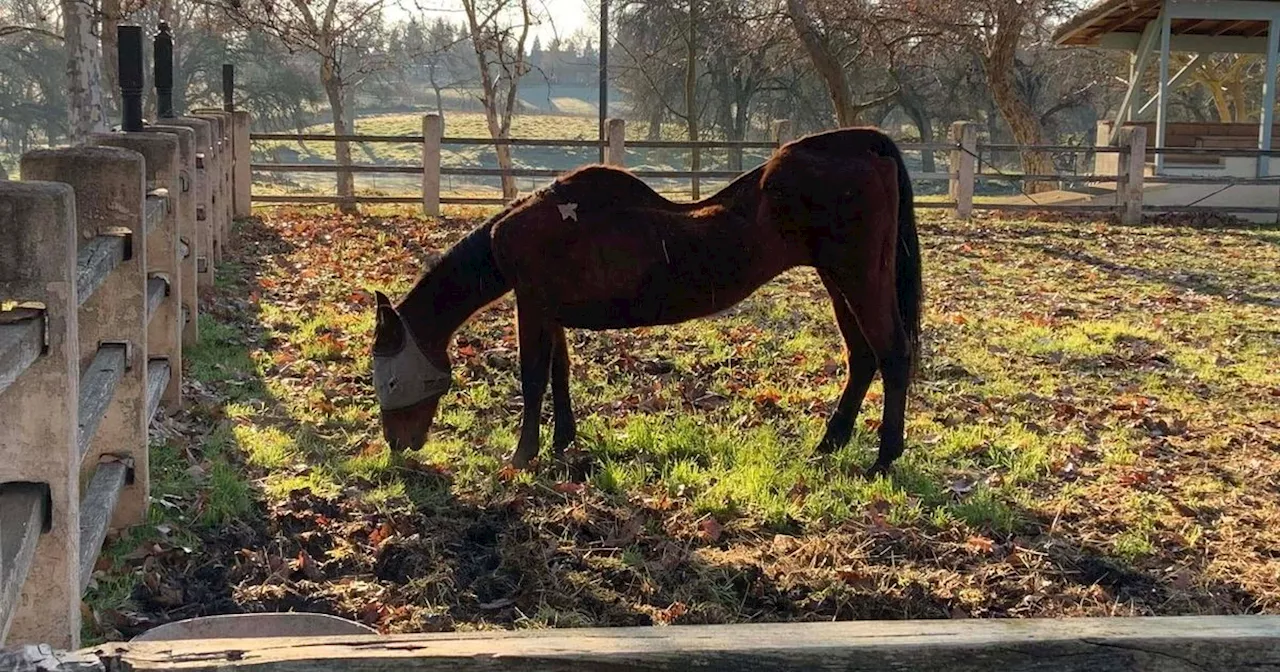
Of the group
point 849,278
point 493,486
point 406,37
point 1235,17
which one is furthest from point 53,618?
point 406,37

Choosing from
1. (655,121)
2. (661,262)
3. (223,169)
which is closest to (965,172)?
(223,169)

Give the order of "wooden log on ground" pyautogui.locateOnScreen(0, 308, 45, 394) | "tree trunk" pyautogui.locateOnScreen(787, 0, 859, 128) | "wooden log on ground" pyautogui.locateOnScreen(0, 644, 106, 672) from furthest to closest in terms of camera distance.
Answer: "tree trunk" pyautogui.locateOnScreen(787, 0, 859, 128), "wooden log on ground" pyautogui.locateOnScreen(0, 308, 45, 394), "wooden log on ground" pyautogui.locateOnScreen(0, 644, 106, 672)

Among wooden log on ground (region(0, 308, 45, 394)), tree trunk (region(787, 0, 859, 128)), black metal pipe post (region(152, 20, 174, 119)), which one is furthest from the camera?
tree trunk (region(787, 0, 859, 128))

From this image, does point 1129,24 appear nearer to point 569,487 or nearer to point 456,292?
point 456,292

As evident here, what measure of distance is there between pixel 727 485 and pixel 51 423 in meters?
2.68

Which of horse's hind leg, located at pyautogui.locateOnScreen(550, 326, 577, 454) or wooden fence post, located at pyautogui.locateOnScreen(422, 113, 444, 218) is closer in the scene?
horse's hind leg, located at pyautogui.locateOnScreen(550, 326, 577, 454)

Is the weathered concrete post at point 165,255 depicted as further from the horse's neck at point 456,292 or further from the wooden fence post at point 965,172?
the wooden fence post at point 965,172

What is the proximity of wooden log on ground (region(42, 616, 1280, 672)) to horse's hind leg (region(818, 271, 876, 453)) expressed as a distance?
3.25 metres

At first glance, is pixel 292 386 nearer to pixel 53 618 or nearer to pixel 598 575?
pixel 598 575

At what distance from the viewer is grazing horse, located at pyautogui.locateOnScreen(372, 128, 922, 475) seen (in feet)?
14.7

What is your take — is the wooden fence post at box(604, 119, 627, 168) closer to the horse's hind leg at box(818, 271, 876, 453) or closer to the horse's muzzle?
the horse's hind leg at box(818, 271, 876, 453)

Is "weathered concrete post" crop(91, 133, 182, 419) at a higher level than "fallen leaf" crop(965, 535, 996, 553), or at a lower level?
higher

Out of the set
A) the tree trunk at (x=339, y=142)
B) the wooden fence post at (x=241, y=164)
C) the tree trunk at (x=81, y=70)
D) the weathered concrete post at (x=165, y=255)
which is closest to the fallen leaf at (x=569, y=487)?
the weathered concrete post at (x=165, y=255)

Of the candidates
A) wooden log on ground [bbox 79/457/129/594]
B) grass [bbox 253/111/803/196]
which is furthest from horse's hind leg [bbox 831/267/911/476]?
grass [bbox 253/111/803/196]
